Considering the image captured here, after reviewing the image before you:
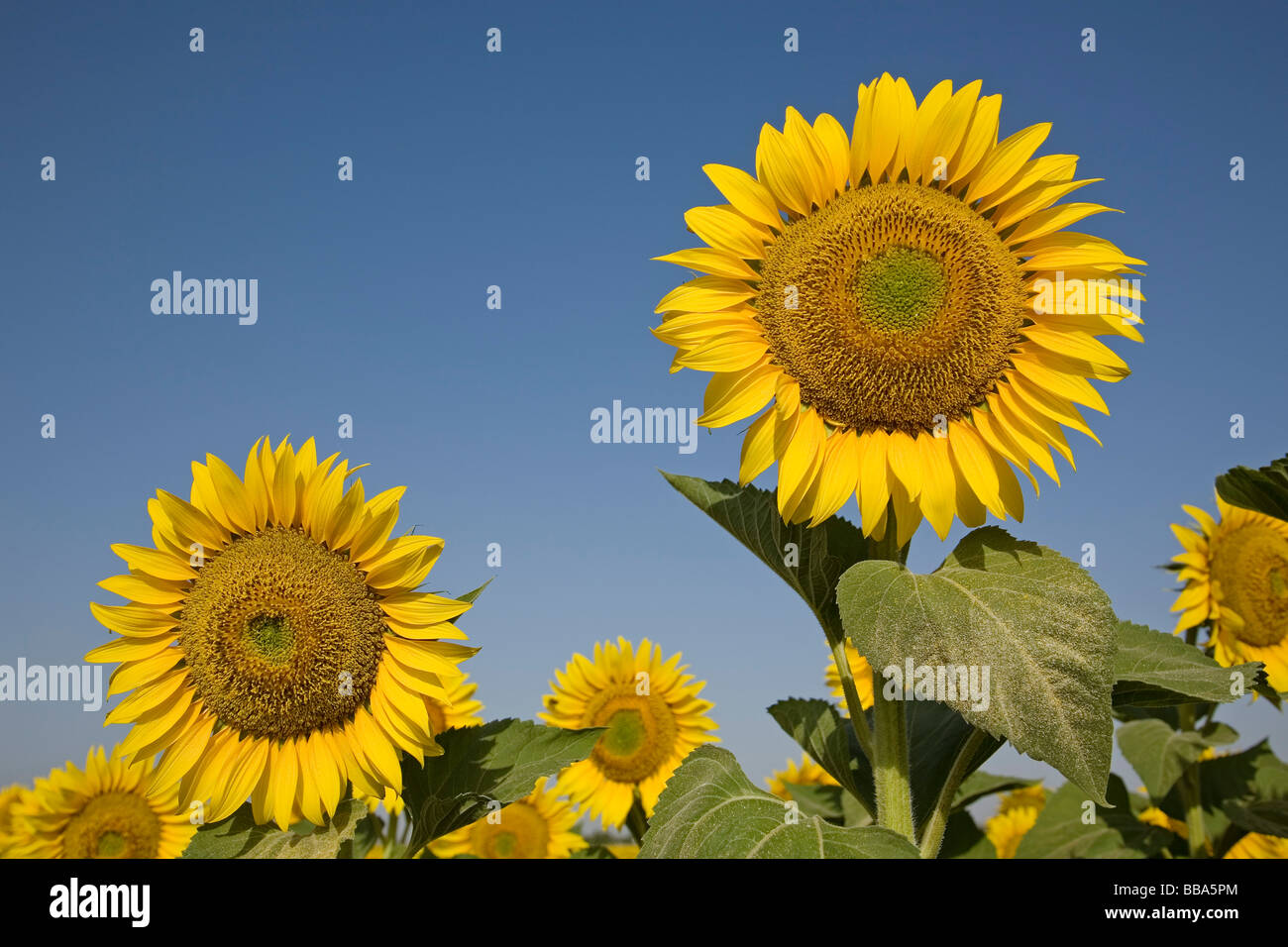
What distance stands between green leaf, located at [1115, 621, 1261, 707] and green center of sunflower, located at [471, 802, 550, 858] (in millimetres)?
4195

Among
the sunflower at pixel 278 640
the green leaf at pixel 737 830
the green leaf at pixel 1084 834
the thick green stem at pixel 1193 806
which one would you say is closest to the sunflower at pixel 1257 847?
the thick green stem at pixel 1193 806

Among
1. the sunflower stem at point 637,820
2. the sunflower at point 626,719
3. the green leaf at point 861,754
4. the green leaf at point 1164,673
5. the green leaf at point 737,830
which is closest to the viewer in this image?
the green leaf at point 737,830

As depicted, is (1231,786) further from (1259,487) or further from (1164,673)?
(1164,673)

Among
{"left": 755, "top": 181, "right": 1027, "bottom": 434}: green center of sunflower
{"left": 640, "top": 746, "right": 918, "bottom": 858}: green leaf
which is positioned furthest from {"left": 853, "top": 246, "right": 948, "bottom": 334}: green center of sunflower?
{"left": 640, "top": 746, "right": 918, "bottom": 858}: green leaf

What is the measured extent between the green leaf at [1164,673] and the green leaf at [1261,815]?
2.00 meters

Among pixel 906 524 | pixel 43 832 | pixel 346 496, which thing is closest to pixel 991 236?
pixel 906 524

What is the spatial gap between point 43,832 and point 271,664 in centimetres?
347

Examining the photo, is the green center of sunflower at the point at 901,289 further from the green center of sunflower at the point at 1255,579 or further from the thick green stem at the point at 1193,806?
the green center of sunflower at the point at 1255,579

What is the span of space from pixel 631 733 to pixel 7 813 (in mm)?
3775

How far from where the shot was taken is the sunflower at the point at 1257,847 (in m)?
5.16

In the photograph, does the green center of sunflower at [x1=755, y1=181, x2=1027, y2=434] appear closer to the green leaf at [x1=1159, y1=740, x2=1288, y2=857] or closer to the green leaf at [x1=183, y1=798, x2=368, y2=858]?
the green leaf at [x1=183, y1=798, x2=368, y2=858]
